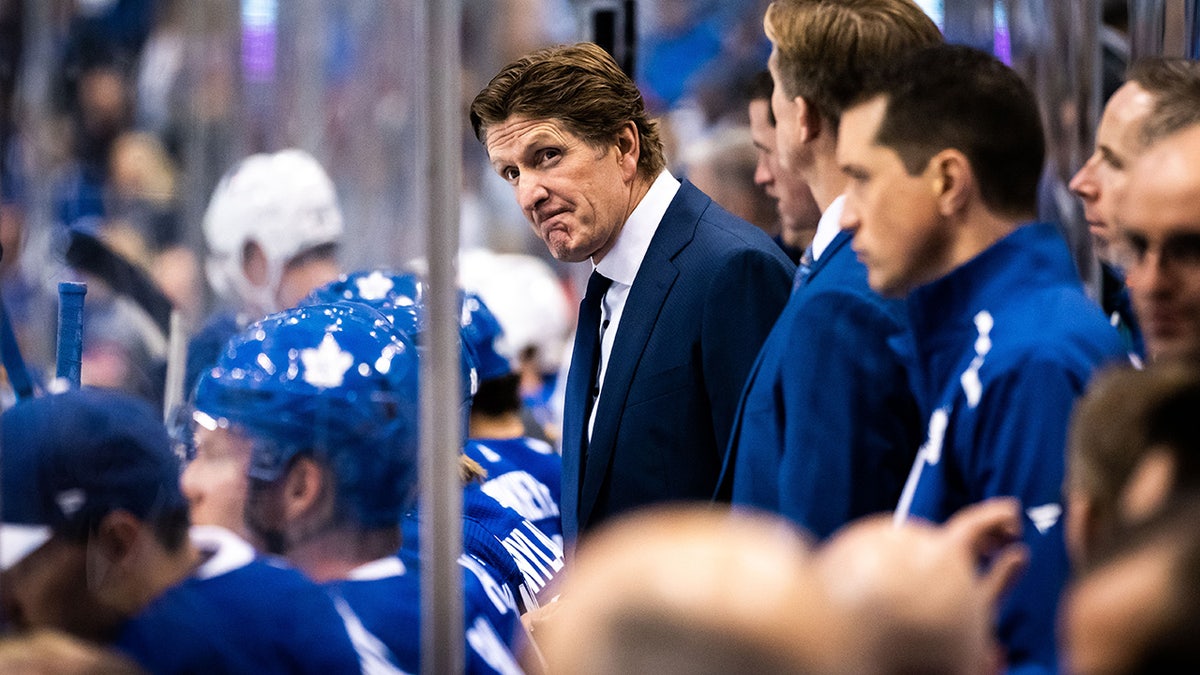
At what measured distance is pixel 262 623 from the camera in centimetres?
154

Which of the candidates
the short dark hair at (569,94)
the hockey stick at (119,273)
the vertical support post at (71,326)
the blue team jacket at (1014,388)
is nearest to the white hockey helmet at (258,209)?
the hockey stick at (119,273)

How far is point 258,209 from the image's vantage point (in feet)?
7.67

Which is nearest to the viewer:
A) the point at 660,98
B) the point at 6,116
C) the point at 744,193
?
the point at 6,116

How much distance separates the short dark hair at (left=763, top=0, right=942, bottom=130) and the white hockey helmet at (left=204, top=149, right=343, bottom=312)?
59cm

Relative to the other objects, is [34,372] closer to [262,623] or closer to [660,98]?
[262,623]

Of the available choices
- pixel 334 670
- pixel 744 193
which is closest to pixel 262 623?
pixel 334 670

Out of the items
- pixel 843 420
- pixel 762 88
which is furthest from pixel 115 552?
pixel 762 88

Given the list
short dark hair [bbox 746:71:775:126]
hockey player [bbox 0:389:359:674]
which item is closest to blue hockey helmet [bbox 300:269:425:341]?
hockey player [bbox 0:389:359:674]

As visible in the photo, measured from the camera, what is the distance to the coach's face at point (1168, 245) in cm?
154

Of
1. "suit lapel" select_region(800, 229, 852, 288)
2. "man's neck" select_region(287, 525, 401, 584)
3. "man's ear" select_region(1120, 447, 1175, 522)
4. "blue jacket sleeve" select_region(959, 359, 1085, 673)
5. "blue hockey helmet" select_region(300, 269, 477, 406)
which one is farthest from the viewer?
"suit lapel" select_region(800, 229, 852, 288)

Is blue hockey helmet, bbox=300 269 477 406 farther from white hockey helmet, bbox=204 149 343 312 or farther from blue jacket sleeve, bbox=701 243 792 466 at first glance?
blue jacket sleeve, bbox=701 243 792 466

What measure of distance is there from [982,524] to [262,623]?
0.69m

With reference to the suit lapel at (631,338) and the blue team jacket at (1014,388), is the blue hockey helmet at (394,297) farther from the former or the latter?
the blue team jacket at (1014,388)

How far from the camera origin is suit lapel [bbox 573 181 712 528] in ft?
7.68
